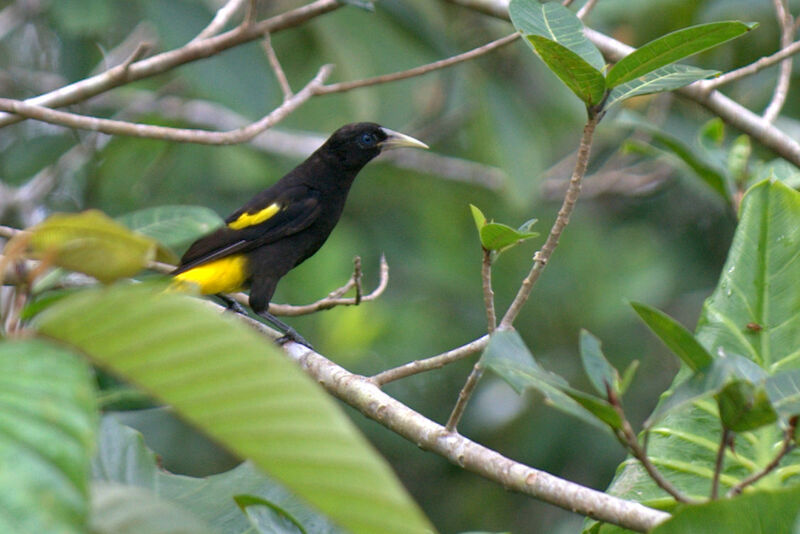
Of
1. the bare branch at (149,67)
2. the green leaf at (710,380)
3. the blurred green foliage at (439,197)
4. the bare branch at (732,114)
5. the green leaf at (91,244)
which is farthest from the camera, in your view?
the blurred green foliage at (439,197)

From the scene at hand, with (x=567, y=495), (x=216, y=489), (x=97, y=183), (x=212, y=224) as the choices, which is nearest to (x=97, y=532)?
(x=216, y=489)

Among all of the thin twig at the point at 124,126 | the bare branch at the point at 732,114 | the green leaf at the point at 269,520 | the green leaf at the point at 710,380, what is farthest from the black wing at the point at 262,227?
the green leaf at the point at 710,380

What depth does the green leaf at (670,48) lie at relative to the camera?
1.55 meters

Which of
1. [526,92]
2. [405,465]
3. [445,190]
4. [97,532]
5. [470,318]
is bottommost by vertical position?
[405,465]

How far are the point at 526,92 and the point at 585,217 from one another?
34.6 inches

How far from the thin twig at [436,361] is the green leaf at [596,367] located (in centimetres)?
57

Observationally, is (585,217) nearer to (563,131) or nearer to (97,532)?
(563,131)

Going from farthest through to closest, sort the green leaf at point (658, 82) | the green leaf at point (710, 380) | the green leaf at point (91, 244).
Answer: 1. the green leaf at point (658, 82)
2. the green leaf at point (710, 380)
3. the green leaf at point (91, 244)

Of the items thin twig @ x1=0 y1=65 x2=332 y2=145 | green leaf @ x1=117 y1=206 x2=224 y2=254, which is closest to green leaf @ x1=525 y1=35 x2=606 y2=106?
green leaf @ x1=117 y1=206 x2=224 y2=254

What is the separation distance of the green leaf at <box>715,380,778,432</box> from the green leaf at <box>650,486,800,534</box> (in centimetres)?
9

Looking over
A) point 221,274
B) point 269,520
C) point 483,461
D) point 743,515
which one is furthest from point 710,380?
point 221,274

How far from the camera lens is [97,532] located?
1034 millimetres

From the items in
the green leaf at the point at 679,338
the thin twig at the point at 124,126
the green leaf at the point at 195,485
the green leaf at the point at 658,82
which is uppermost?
the green leaf at the point at 658,82

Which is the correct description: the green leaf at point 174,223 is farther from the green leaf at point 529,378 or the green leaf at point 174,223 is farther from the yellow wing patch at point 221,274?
the yellow wing patch at point 221,274
